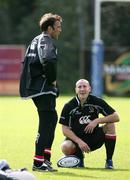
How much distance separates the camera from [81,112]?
36.7 ft

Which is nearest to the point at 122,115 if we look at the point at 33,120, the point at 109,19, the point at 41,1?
the point at 33,120

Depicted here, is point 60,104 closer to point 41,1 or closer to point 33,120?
point 33,120

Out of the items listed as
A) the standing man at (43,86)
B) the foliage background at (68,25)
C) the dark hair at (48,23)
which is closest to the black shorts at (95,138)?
the standing man at (43,86)

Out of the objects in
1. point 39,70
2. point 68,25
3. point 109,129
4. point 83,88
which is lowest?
point 109,129

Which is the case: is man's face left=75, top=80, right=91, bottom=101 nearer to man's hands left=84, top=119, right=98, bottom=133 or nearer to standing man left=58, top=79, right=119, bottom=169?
standing man left=58, top=79, right=119, bottom=169

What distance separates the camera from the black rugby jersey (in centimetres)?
1111

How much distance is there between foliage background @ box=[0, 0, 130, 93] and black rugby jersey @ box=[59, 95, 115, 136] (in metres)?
22.9

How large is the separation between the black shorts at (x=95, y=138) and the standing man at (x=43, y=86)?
780 mm

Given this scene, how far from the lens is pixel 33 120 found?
1900 centimetres

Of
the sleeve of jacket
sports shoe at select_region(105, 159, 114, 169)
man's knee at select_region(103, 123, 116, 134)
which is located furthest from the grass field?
the sleeve of jacket

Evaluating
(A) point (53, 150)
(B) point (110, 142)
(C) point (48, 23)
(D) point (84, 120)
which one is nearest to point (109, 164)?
(B) point (110, 142)

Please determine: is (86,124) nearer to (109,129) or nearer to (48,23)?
(109,129)

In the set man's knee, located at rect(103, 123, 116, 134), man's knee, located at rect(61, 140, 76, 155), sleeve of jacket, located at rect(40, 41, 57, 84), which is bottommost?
man's knee, located at rect(61, 140, 76, 155)

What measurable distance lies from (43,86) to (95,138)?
44.1 inches
